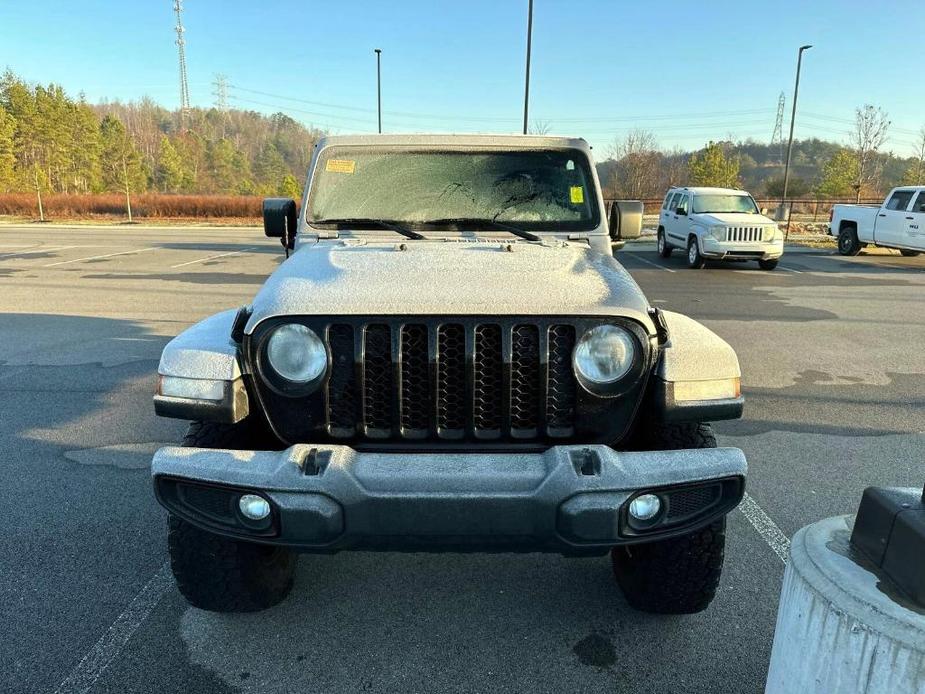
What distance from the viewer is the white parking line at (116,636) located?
7.59 ft

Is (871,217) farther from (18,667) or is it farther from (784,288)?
(18,667)

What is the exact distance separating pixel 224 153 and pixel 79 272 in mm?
73071

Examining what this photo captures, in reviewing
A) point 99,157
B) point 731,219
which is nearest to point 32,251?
point 731,219

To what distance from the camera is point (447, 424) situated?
90.5 inches

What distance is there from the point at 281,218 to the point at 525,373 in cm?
206

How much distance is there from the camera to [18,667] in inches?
93.5

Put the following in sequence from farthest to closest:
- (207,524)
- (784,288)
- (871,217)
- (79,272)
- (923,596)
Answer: (871,217)
(79,272)
(784,288)
(207,524)
(923,596)

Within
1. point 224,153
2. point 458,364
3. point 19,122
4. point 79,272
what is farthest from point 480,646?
point 224,153

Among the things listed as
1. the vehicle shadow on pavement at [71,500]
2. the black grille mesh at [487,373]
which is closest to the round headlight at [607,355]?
the black grille mesh at [487,373]

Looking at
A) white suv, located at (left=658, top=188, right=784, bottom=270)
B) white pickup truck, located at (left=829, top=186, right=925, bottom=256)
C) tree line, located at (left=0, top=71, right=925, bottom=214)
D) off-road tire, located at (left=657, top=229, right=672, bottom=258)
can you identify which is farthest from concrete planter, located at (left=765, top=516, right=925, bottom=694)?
tree line, located at (left=0, top=71, right=925, bottom=214)

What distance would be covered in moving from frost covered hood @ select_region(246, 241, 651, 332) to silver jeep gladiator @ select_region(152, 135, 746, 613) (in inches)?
0.4

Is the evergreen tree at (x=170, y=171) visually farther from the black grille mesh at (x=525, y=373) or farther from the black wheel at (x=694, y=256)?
the black grille mesh at (x=525, y=373)

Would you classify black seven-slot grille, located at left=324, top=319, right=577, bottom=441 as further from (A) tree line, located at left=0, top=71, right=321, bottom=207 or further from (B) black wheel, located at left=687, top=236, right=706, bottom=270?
(A) tree line, located at left=0, top=71, right=321, bottom=207

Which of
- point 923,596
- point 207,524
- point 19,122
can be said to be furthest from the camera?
point 19,122
